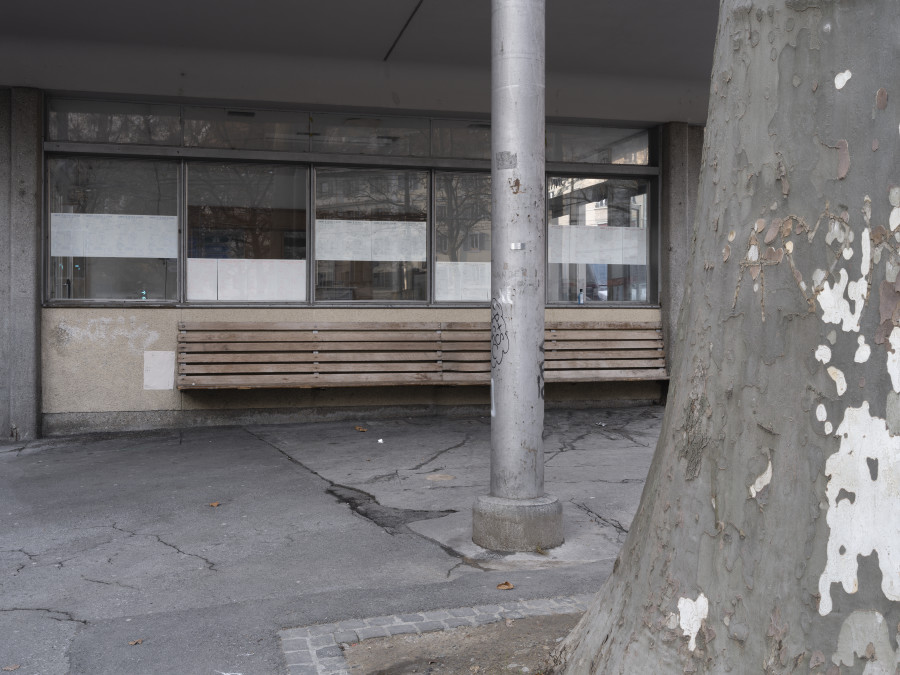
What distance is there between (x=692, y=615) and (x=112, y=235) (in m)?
8.71

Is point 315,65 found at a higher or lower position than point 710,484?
higher

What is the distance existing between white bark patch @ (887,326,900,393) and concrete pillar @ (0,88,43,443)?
882 centimetres

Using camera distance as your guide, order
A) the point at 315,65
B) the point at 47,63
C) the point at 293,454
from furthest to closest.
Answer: the point at 315,65 → the point at 47,63 → the point at 293,454

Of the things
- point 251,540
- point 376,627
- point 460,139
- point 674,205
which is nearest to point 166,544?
point 251,540

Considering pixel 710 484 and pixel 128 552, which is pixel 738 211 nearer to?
pixel 710 484

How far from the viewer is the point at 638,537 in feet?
8.07

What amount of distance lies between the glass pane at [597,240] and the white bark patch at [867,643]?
9153 millimetres

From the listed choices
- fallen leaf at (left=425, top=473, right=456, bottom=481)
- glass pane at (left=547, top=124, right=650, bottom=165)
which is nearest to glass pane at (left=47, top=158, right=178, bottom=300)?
→ fallen leaf at (left=425, top=473, right=456, bottom=481)

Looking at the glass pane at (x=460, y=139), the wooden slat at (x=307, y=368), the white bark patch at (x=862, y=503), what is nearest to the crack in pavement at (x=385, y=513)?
the wooden slat at (x=307, y=368)

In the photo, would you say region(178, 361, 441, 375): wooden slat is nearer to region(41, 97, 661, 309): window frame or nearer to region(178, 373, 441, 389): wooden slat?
region(178, 373, 441, 389): wooden slat

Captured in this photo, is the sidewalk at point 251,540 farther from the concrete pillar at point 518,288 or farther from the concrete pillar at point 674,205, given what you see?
the concrete pillar at point 674,205

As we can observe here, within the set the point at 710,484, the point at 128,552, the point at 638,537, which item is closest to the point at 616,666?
the point at 638,537

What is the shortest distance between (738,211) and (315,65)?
8356 mm

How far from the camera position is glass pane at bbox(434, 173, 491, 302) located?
10531 mm
